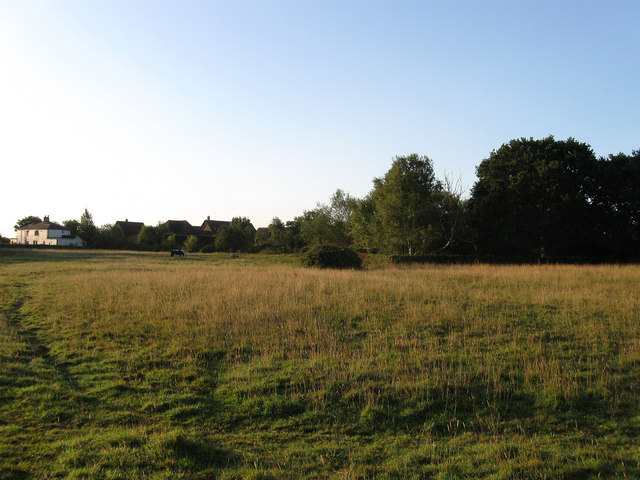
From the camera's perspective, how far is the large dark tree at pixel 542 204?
3631 centimetres

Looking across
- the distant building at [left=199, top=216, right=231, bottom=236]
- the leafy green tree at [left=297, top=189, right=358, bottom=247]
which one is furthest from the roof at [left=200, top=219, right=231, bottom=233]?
the leafy green tree at [left=297, top=189, right=358, bottom=247]

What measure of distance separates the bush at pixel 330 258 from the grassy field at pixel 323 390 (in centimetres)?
1614

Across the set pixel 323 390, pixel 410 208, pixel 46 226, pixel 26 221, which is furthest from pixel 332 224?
pixel 26 221

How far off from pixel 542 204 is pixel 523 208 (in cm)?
246

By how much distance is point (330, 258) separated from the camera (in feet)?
92.6

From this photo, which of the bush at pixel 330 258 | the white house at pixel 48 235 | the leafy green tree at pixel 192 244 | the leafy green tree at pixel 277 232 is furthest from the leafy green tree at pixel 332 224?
the white house at pixel 48 235

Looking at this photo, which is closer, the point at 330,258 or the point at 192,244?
the point at 330,258

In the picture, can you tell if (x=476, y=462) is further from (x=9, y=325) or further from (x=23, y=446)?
(x=9, y=325)

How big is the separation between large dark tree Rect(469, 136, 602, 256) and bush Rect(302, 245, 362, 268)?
14.4 m

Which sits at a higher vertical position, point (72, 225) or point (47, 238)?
point (72, 225)

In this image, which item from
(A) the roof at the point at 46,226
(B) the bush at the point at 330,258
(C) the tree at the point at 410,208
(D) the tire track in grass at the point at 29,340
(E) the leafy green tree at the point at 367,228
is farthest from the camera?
(A) the roof at the point at 46,226

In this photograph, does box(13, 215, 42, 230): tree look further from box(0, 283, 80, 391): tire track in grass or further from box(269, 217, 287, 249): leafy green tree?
box(0, 283, 80, 391): tire track in grass

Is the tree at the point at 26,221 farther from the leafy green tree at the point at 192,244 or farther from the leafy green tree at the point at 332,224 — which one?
the leafy green tree at the point at 332,224

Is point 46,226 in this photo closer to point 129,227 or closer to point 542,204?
point 129,227
